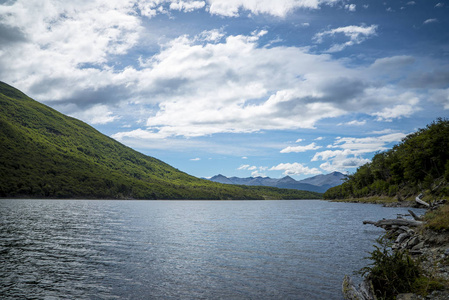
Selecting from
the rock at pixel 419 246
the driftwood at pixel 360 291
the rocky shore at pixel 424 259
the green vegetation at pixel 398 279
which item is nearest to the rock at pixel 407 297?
the rocky shore at pixel 424 259

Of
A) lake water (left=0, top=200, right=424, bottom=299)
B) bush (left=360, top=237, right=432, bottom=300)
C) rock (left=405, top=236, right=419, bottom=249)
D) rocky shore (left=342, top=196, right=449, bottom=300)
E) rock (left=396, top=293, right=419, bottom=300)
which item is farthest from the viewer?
rock (left=405, top=236, right=419, bottom=249)

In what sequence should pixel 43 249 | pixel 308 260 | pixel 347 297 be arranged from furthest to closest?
pixel 43 249
pixel 308 260
pixel 347 297

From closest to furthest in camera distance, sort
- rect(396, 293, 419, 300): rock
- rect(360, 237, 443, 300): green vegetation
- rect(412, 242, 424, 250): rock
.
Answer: rect(396, 293, 419, 300): rock
rect(360, 237, 443, 300): green vegetation
rect(412, 242, 424, 250): rock

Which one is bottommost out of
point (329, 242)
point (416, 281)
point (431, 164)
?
point (329, 242)

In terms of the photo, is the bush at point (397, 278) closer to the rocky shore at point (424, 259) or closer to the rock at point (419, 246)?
the rocky shore at point (424, 259)

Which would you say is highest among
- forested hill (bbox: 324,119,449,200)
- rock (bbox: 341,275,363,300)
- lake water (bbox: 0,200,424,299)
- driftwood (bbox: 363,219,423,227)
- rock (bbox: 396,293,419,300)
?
forested hill (bbox: 324,119,449,200)

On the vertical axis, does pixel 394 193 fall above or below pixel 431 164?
below

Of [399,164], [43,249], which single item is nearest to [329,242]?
[43,249]

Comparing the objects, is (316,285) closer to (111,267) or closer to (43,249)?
(111,267)

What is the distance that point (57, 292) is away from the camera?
20.5 m

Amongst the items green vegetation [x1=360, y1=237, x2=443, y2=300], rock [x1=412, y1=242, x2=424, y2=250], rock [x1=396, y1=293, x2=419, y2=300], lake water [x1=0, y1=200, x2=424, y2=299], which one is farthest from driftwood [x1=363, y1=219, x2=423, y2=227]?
rock [x1=396, y1=293, x2=419, y2=300]

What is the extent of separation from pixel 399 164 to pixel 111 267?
520 ft

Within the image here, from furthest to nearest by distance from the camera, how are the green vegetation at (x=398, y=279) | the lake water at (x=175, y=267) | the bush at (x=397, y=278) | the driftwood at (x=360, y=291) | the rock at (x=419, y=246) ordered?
the rock at (x=419, y=246), the lake water at (x=175, y=267), the driftwood at (x=360, y=291), the bush at (x=397, y=278), the green vegetation at (x=398, y=279)

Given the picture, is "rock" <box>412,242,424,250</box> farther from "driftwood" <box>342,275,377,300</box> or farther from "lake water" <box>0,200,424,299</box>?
"driftwood" <box>342,275,377,300</box>
